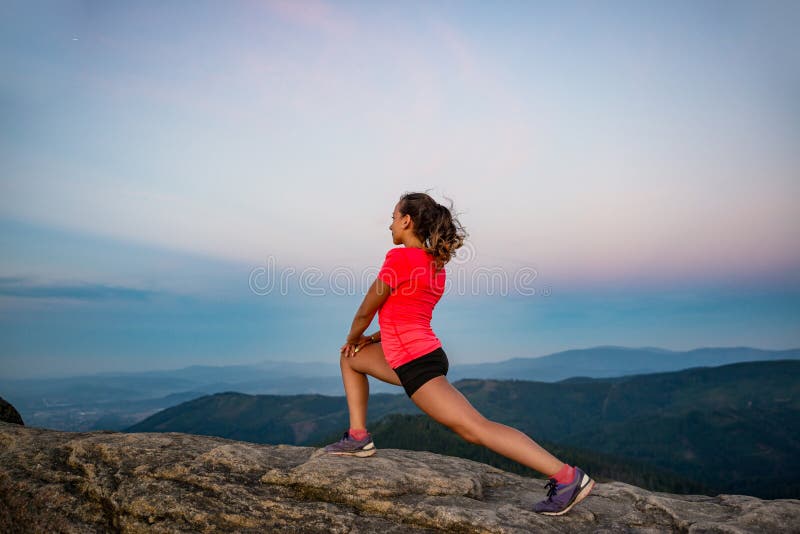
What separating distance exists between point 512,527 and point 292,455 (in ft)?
10.9

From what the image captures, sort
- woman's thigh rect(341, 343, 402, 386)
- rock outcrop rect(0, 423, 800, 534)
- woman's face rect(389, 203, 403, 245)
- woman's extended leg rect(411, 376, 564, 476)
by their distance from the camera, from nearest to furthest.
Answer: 1. rock outcrop rect(0, 423, 800, 534)
2. woman's extended leg rect(411, 376, 564, 476)
3. woman's face rect(389, 203, 403, 245)
4. woman's thigh rect(341, 343, 402, 386)

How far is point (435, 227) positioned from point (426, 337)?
1382mm

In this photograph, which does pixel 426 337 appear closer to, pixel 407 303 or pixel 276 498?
pixel 407 303

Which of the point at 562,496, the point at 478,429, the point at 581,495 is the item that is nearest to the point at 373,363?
the point at 478,429

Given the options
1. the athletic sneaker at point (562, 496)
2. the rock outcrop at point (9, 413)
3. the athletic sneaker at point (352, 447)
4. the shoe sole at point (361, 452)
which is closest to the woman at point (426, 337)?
the athletic sneaker at point (562, 496)

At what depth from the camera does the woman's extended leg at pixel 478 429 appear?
6262 mm

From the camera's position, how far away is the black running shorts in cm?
659

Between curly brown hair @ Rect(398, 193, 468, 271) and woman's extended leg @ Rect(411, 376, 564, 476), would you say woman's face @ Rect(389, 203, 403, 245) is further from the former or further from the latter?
woman's extended leg @ Rect(411, 376, 564, 476)

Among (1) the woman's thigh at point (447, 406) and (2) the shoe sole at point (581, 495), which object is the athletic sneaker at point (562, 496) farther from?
Result: (1) the woman's thigh at point (447, 406)

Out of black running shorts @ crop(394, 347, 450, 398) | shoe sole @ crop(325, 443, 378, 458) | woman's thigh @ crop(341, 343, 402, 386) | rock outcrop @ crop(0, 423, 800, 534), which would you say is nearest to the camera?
rock outcrop @ crop(0, 423, 800, 534)

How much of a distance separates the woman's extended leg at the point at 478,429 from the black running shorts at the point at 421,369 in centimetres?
8

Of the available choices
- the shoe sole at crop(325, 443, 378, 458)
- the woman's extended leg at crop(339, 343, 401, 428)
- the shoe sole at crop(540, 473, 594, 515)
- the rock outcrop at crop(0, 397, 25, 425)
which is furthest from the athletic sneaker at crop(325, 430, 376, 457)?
the rock outcrop at crop(0, 397, 25, 425)

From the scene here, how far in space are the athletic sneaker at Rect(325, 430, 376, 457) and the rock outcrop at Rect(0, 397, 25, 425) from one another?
7.62 metres

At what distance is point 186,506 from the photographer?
601 centimetres
